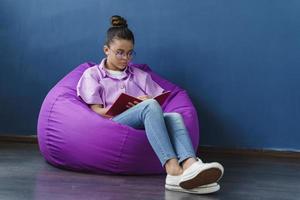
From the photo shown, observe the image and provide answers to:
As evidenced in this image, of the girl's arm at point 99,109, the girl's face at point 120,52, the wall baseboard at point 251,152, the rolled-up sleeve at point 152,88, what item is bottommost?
the wall baseboard at point 251,152

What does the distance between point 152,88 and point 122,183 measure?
0.65 meters

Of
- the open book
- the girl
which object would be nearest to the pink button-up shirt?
the girl

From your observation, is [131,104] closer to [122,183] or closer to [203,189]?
[122,183]

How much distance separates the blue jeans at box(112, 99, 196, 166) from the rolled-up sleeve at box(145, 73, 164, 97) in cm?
35

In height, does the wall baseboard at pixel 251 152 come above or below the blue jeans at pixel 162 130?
below

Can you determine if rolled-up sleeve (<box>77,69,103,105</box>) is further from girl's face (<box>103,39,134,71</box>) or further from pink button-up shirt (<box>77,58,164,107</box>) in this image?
girl's face (<box>103,39,134,71</box>)

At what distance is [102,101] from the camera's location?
2664 millimetres

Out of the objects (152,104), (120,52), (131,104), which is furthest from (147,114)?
(120,52)

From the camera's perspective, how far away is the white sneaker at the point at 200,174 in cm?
214

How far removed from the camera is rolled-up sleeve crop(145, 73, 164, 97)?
283cm

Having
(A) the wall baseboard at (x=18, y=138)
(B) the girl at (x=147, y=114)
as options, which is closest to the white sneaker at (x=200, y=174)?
(B) the girl at (x=147, y=114)

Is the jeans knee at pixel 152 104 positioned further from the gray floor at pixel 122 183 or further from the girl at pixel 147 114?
the gray floor at pixel 122 183

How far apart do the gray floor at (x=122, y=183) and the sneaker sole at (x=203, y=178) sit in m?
0.04

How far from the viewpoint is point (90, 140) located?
98.5 inches
